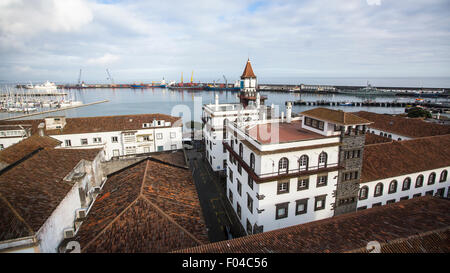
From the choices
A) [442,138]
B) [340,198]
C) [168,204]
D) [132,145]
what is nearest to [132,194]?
[168,204]

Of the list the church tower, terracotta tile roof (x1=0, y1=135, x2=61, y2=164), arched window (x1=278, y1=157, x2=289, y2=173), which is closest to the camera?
arched window (x1=278, y1=157, x2=289, y2=173)

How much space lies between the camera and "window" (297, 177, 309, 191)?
805 inches

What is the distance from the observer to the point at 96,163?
76.9 ft

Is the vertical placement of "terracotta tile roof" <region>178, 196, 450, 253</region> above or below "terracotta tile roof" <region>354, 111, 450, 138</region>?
below

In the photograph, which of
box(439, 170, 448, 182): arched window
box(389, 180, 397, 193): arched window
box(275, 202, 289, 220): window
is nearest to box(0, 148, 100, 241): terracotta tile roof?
box(275, 202, 289, 220): window

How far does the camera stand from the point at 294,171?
19.9m

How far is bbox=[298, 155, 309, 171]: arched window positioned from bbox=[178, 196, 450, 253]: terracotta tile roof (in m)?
5.36

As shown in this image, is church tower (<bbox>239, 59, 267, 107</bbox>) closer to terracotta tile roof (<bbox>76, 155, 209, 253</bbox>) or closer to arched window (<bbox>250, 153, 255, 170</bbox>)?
arched window (<bbox>250, 153, 255, 170</bbox>)

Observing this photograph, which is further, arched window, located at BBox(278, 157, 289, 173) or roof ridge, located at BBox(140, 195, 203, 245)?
arched window, located at BBox(278, 157, 289, 173)

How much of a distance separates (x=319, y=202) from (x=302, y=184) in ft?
9.48

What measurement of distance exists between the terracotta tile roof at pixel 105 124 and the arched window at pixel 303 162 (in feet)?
81.9

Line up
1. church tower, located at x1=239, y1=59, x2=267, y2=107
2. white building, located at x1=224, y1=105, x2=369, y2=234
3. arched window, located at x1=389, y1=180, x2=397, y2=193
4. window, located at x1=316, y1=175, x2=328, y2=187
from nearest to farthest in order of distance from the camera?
white building, located at x1=224, y1=105, x2=369, y2=234 < window, located at x1=316, y1=175, x2=328, y2=187 < arched window, located at x1=389, y1=180, x2=397, y2=193 < church tower, located at x1=239, y1=59, x2=267, y2=107

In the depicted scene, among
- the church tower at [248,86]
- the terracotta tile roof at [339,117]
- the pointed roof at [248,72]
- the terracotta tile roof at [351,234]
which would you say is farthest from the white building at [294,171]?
the pointed roof at [248,72]

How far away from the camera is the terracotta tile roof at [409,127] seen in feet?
121
